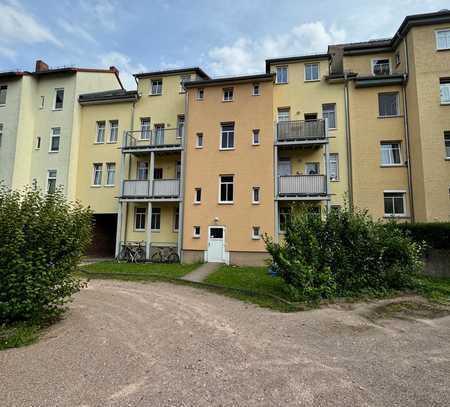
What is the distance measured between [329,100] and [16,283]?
19.4 meters

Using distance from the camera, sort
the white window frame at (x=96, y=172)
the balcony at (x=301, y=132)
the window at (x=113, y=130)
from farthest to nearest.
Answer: the window at (x=113, y=130), the white window frame at (x=96, y=172), the balcony at (x=301, y=132)

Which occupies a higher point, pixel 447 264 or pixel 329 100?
pixel 329 100

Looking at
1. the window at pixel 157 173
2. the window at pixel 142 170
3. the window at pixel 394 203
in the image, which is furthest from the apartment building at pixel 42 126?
the window at pixel 394 203

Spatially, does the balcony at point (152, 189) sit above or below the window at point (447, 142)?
below

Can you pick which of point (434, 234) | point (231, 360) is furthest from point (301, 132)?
point (231, 360)

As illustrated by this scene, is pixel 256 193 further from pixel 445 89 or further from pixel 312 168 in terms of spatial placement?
pixel 445 89

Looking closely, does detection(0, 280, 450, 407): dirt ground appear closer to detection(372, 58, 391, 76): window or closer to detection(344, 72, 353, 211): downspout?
detection(344, 72, 353, 211): downspout

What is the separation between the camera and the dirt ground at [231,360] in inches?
153

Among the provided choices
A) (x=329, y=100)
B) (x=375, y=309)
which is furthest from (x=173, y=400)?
(x=329, y=100)

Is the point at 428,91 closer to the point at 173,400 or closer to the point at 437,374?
the point at 437,374

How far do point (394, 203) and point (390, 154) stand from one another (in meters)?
3.17

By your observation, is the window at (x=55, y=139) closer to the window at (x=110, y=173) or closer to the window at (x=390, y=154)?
the window at (x=110, y=173)

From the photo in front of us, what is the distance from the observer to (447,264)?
1297cm

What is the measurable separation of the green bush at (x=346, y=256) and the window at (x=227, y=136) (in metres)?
10.2
